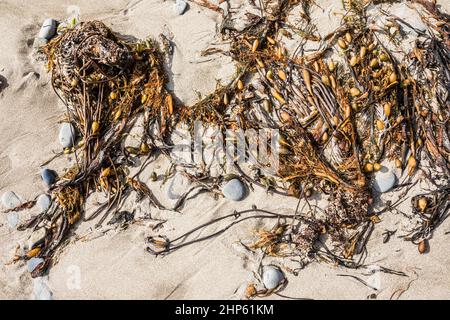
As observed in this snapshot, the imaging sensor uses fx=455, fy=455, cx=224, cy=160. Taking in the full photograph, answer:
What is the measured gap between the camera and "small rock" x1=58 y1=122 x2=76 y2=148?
372 cm

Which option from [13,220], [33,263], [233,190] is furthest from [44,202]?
[233,190]

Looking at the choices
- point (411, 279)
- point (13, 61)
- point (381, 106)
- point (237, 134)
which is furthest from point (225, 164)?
point (13, 61)

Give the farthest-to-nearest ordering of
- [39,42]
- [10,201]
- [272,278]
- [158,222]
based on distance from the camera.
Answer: [39,42]
[10,201]
[158,222]
[272,278]

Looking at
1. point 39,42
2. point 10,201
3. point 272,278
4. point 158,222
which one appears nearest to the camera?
point 272,278

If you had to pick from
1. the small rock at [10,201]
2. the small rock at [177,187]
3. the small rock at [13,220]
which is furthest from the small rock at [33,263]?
the small rock at [177,187]

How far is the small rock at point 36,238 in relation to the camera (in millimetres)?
3674

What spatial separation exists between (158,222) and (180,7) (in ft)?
Answer: 5.85

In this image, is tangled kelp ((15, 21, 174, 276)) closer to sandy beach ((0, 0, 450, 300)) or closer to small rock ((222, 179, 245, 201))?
sandy beach ((0, 0, 450, 300))

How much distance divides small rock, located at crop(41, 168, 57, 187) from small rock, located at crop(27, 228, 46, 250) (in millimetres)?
382

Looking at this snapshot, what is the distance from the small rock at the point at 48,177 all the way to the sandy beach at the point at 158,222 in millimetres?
70

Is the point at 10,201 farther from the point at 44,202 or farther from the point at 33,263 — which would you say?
the point at 33,263

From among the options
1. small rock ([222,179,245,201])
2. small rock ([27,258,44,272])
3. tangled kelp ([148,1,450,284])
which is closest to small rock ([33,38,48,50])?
tangled kelp ([148,1,450,284])

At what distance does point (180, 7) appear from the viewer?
3783 mm

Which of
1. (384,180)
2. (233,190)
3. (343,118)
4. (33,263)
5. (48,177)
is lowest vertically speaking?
(33,263)
